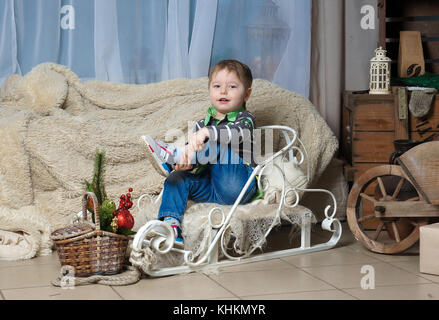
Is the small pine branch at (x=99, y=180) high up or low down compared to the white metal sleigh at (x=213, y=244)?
up

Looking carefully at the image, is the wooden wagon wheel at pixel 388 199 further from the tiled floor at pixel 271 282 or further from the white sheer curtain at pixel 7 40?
the white sheer curtain at pixel 7 40

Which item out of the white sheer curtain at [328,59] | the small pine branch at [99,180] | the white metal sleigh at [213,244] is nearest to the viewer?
the white metal sleigh at [213,244]

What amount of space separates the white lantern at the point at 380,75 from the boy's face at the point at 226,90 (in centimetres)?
90

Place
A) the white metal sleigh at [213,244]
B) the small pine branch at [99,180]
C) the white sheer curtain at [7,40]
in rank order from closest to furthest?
the white metal sleigh at [213,244] < the small pine branch at [99,180] < the white sheer curtain at [7,40]

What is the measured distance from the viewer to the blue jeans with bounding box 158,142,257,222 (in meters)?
2.17

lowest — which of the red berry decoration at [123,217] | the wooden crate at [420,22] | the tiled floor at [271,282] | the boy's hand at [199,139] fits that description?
the tiled floor at [271,282]

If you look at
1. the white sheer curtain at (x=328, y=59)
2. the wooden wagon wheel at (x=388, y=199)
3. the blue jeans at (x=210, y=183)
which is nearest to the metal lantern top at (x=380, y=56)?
the white sheer curtain at (x=328, y=59)

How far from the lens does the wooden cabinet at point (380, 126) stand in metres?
2.85

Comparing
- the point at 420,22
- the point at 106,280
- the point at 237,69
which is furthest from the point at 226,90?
the point at 420,22

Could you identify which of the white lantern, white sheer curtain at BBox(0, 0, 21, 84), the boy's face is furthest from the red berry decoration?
the white lantern

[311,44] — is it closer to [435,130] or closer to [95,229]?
[435,130]

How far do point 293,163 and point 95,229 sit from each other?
86 centimetres

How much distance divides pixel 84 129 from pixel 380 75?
4.46ft

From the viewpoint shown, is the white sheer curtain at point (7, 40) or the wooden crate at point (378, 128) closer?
the wooden crate at point (378, 128)
